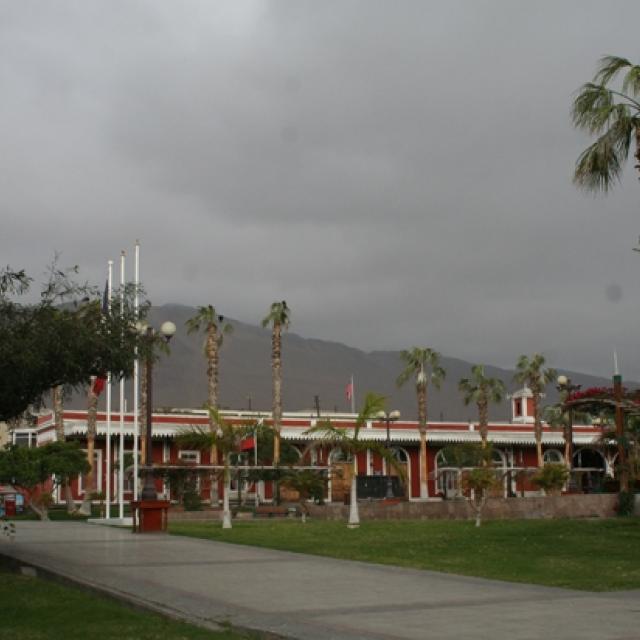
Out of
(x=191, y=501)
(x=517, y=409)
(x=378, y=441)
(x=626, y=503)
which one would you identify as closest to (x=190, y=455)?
(x=378, y=441)

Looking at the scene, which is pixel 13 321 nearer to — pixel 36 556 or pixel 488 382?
pixel 36 556

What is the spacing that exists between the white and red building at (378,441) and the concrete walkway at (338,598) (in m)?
35.3

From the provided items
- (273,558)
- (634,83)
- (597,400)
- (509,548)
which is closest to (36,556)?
(273,558)

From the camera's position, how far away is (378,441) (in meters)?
60.8

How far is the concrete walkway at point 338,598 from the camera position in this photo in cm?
911

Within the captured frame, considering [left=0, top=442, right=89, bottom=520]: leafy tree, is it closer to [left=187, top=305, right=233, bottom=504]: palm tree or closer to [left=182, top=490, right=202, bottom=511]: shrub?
[left=182, top=490, right=202, bottom=511]: shrub

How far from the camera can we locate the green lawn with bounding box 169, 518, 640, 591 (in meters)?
14.6

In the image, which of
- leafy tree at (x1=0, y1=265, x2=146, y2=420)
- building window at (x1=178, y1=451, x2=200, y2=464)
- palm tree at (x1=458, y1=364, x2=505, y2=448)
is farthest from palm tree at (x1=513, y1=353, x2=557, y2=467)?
leafy tree at (x1=0, y1=265, x2=146, y2=420)

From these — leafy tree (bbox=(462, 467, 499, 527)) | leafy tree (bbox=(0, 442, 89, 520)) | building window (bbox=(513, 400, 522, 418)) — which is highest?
building window (bbox=(513, 400, 522, 418))

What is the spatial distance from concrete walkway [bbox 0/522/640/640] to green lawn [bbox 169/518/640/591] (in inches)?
43.9

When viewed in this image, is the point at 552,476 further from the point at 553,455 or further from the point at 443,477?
the point at 553,455

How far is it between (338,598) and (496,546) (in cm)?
863

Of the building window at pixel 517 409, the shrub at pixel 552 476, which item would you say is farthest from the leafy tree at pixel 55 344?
the building window at pixel 517 409

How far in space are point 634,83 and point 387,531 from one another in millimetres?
12186
